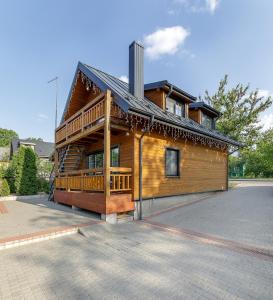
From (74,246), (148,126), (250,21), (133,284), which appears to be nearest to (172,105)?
(148,126)

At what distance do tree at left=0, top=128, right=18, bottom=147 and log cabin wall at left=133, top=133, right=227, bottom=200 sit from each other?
65.4 meters

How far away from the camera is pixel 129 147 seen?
843 centimetres

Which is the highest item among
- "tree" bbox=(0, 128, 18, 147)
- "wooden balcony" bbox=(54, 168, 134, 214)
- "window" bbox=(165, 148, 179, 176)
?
"tree" bbox=(0, 128, 18, 147)

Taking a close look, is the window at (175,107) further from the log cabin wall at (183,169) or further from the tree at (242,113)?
the tree at (242,113)

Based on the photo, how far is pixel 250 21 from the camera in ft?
33.7

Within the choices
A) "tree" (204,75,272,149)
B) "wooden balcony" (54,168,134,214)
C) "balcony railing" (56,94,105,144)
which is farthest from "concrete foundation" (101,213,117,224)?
"tree" (204,75,272,149)

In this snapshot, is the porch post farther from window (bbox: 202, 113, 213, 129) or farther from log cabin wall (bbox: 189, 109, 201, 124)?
window (bbox: 202, 113, 213, 129)

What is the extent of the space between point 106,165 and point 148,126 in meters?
2.19

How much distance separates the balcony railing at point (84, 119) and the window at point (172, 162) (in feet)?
11.6

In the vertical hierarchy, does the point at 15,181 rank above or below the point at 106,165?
below

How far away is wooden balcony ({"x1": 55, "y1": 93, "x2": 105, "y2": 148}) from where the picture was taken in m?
8.18

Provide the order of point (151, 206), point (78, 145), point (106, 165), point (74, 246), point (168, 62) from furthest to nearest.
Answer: point (168, 62), point (78, 145), point (151, 206), point (106, 165), point (74, 246)

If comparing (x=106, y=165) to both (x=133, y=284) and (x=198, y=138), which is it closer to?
(x=133, y=284)

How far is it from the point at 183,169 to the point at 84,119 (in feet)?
17.2
